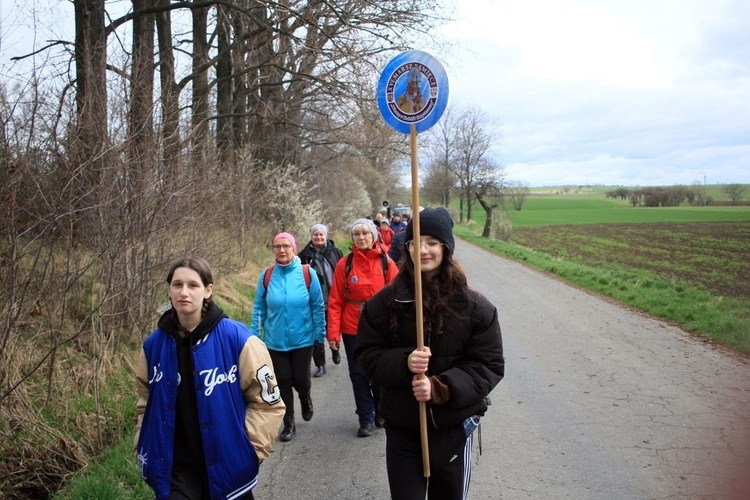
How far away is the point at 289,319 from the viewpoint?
494 centimetres

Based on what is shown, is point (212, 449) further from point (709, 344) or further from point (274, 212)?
point (274, 212)

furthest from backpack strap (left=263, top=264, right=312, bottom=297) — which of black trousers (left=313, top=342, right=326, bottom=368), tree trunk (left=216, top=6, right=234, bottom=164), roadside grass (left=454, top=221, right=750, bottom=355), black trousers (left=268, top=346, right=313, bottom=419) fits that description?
tree trunk (left=216, top=6, right=234, bottom=164)

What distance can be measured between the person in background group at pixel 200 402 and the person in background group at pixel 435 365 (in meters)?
0.59

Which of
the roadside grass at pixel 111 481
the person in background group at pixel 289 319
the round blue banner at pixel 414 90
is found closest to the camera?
the round blue banner at pixel 414 90

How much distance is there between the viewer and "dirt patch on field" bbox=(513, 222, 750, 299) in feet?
58.6

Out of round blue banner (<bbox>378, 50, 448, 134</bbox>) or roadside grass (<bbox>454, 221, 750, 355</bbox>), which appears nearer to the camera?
round blue banner (<bbox>378, 50, 448, 134</bbox>)

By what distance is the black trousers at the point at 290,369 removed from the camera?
504cm

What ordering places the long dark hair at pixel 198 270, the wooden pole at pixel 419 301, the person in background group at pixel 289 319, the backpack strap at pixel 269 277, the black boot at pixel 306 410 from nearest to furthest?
the wooden pole at pixel 419 301 < the long dark hair at pixel 198 270 < the person in background group at pixel 289 319 < the backpack strap at pixel 269 277 < the black boot at pixel 306 410

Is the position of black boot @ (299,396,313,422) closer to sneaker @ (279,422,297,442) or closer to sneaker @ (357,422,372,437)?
sneaker @ (279,422,297,442)

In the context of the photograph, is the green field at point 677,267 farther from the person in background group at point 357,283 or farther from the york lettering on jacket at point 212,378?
A: the york lettering on jacket at point 212,378

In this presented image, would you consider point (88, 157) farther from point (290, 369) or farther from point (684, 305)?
point (684, 305)

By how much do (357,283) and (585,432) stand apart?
8.16ft

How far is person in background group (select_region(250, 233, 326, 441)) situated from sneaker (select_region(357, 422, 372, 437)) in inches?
24.6

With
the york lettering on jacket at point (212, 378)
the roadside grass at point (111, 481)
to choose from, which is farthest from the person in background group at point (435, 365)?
the roadside grass at point (111, 481)
